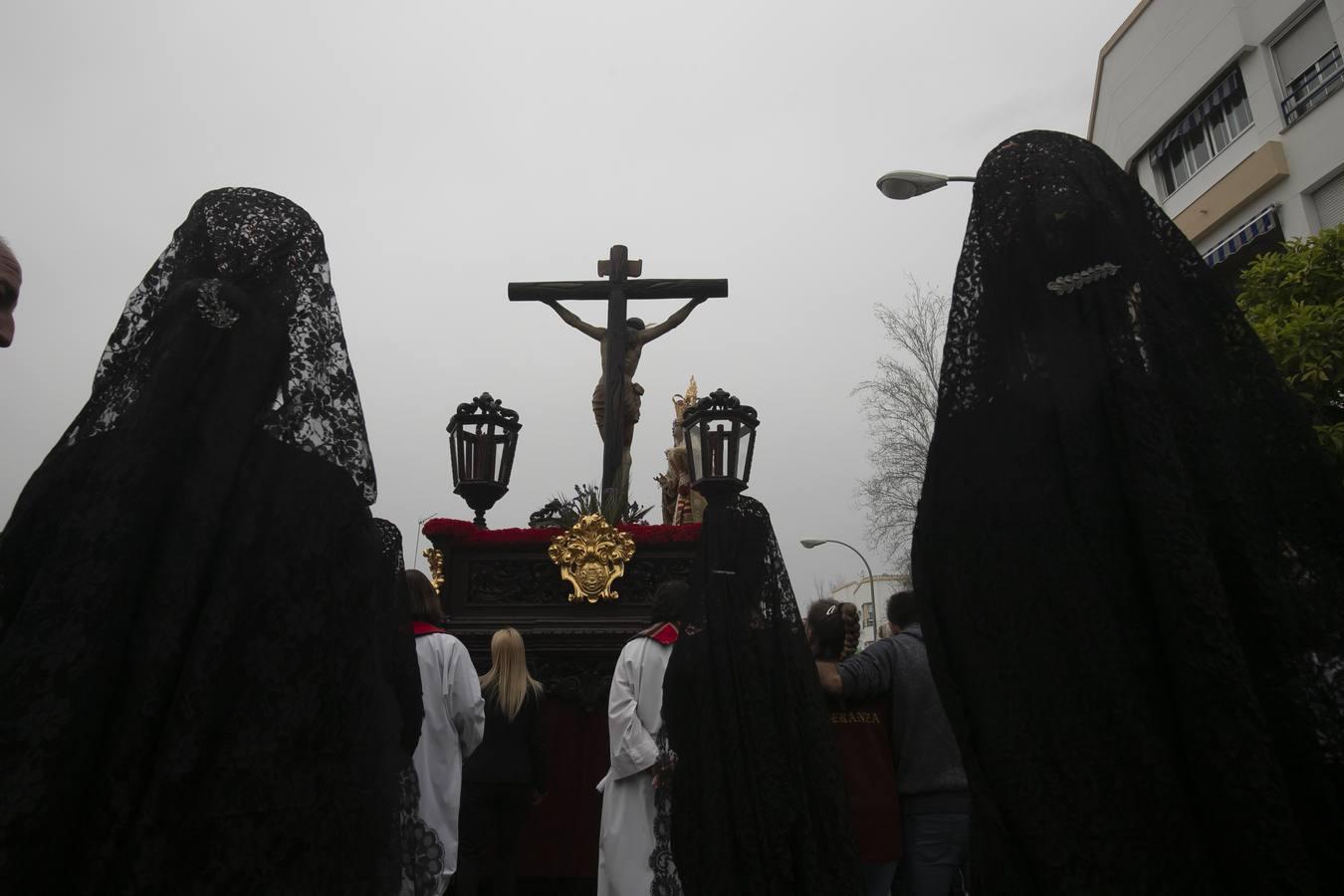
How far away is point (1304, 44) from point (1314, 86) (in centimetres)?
74

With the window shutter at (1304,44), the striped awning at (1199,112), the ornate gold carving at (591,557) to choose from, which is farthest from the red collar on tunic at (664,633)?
the striped awning at (1199,112)

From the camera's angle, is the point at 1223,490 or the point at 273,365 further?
the point at 273,365

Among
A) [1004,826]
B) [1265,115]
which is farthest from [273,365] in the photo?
[1265,115]

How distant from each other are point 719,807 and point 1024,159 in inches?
118

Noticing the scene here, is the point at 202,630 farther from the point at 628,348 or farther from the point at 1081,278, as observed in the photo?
the point at 628,348

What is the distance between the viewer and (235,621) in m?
1.47

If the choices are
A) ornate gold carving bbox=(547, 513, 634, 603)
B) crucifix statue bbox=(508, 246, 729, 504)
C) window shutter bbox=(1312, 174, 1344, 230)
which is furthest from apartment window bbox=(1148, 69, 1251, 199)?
ornate gold carving bbox=(547, 513, 634, 603)

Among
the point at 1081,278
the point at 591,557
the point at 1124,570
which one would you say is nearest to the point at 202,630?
the point at 1124,570

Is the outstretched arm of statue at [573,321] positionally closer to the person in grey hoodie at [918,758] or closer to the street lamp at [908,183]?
the street lamp at [908,183]

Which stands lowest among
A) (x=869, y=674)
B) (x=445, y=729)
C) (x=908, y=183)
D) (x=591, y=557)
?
(x=445, y=729)

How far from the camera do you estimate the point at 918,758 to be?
156 inches

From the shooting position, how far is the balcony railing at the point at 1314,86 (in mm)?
12430

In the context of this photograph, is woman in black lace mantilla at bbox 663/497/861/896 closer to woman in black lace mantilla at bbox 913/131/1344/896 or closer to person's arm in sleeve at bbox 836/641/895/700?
person's arm in sleeve at bbox 836/641/895/700

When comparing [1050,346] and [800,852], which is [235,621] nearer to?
[1050,346]
